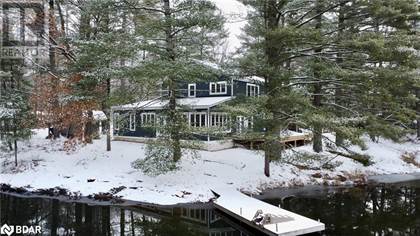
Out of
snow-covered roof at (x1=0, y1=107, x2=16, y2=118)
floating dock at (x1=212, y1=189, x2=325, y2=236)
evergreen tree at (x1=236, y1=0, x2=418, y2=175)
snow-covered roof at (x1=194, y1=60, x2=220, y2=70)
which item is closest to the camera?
floating dock at (x1=212, y1=189, x2=325, y2=236)

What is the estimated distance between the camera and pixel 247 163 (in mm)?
18859

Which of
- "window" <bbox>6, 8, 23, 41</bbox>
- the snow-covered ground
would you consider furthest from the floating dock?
"window" <bbox>6, 8, 23, 41</bbox>

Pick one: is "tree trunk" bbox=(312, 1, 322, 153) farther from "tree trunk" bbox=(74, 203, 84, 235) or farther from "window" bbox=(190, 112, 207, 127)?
"tree trunk" bbox=(74, 203, 84, 235)

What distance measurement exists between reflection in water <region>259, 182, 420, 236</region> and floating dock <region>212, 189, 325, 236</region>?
0.97 meters

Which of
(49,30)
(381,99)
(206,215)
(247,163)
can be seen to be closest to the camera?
(206,215)

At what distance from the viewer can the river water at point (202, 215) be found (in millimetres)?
11297

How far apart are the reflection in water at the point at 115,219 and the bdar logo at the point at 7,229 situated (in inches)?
17.7

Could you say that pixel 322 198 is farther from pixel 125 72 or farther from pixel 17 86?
pixel 17 86

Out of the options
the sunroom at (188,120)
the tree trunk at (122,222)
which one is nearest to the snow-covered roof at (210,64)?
the sunroom at (188,120)

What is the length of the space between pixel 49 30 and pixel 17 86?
418 centimetres

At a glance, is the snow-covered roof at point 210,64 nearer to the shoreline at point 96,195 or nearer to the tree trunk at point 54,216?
the shoreline at point 96,195

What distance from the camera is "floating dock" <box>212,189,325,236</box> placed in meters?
10.3

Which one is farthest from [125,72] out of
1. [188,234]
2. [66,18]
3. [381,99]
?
[381,99]

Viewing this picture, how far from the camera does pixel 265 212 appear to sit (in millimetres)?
11945
